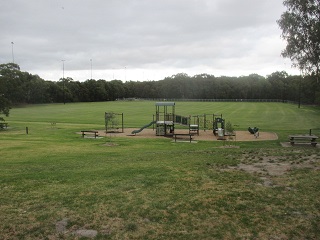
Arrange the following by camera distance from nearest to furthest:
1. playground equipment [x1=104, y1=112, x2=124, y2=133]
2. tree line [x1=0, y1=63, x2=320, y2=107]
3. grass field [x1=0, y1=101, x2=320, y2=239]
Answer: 1. grass field [x1=0, y1=101, x2=320, y2=239]
2. playground equipment [x1=104, y1=112, x2=124, y2=133]
3. tree line [x1=0, y1=63, x2=320, y2=107]

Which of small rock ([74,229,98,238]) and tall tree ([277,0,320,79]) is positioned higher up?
tall tree ([277,0,320,79])

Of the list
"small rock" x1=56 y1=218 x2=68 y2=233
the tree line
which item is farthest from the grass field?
the tree line

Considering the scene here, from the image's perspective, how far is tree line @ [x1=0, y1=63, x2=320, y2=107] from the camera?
378ft

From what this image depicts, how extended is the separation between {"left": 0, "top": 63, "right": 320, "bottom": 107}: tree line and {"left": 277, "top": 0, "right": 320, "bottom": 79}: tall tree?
84.5 m

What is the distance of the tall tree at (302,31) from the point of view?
25531 mm

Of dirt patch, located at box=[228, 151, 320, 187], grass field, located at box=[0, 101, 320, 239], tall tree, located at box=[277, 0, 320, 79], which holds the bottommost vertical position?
grass field, located at box=[0, 101, 320, 239]

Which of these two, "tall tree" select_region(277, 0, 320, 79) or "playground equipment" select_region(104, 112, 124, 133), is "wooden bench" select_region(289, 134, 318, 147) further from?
"playground equipment" select_region(104, 112, 124, 133)

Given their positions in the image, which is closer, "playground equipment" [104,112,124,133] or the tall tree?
the tall tree

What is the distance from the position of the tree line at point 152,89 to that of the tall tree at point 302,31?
8451cm

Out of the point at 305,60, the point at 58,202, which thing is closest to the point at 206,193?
the point at 58,202

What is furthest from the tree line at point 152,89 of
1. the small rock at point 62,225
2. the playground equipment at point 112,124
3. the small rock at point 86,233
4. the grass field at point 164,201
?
the small rock at point 86,233

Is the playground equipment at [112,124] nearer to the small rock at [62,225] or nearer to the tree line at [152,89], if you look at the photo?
the small rock at [62,225]

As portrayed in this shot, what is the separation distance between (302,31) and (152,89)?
141 metres

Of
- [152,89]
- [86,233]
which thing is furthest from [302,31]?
[152,89]
